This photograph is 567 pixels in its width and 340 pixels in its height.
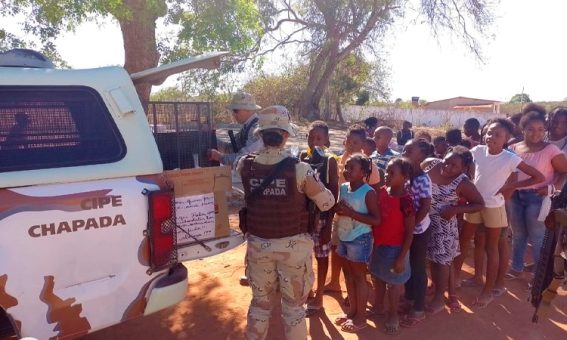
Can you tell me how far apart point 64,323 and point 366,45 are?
2052 cm

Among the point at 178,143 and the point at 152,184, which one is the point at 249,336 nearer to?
the point at 152,184

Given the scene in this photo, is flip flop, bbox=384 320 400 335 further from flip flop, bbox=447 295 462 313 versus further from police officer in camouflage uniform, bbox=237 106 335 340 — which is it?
police officer in camouflage uniform, bbox=237 106 335 340

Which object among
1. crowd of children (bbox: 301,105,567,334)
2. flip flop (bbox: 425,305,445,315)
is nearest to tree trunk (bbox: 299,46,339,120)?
crowd of children (bbox: 301,105,567,334)

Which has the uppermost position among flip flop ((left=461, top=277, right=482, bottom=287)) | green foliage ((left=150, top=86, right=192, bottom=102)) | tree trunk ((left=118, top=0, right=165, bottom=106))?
tree trunk ((left=118, top=0, right=165, bottom=106))

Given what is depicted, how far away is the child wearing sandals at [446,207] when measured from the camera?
3496 millimetres

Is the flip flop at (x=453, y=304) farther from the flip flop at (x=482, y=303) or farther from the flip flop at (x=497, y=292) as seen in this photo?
the flip flop at (x=497, y=292)

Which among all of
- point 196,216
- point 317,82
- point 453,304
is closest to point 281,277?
point 196,216

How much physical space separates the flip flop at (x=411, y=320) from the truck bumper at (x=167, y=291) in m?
1.91

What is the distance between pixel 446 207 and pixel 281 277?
161 cm

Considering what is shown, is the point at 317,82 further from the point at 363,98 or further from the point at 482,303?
the point at 482,303

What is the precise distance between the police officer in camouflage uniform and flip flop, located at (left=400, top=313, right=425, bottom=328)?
3.70ft

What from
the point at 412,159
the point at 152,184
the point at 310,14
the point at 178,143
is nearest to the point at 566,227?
the point at 412,159

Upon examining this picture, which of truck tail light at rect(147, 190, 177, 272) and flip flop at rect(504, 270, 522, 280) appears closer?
truck tail light at rect(147, 190, 177, 272)

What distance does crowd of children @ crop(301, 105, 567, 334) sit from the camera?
3230 mm
